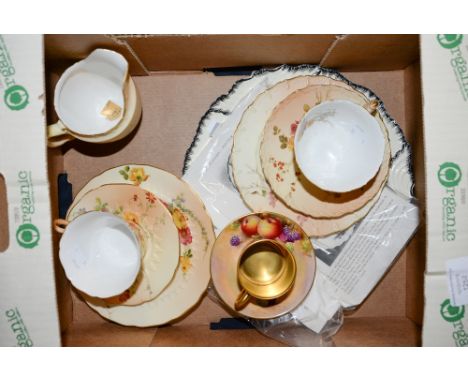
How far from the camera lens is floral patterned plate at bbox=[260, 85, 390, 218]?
0.85 m

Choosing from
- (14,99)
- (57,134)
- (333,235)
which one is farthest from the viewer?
(333,235)

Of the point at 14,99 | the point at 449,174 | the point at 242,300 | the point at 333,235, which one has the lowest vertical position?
the point at 242,300

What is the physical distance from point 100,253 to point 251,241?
27 centimetres

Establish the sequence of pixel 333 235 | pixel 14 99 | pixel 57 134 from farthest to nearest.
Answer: pixel 333 235 < pixel 57 134 < pixel 14 99

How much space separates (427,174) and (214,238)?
38cm

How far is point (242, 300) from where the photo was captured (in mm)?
813

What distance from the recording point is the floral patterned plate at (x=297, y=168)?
33.3 inches

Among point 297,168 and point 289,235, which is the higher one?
point 297,168

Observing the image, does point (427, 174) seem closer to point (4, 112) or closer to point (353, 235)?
point (353, 235)

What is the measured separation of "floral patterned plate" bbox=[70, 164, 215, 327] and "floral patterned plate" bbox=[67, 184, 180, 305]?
38mm

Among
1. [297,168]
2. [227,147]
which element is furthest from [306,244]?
[227,147]

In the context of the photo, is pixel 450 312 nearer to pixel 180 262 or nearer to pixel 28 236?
pixel 180 262

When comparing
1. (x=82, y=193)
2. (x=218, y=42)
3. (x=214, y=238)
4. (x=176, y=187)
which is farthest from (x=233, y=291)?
(x=218, y=42)

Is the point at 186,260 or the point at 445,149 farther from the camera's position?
the point at 186,260
